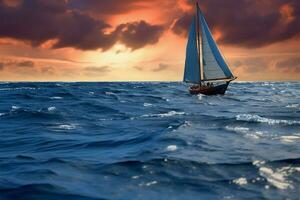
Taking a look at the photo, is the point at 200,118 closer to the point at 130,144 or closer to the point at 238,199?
the point at 130,144

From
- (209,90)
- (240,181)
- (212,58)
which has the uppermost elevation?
(212,58)

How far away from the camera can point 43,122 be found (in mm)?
32688

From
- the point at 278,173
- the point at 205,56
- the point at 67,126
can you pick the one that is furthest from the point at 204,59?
the point at 278,173

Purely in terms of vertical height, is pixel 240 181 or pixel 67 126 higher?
pixel 240 181

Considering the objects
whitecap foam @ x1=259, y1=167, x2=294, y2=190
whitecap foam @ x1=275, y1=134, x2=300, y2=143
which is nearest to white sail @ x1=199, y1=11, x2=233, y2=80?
whitecap foam @ x1=275, y1=134, x2=300, y2=143

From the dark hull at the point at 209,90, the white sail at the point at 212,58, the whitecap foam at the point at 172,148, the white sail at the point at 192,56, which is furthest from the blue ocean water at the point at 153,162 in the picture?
the white sail at the point at 192,56

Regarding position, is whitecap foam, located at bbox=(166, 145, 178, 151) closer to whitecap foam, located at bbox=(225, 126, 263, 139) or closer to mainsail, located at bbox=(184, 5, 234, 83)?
whitecap foam, located at bbox=(225, 126, 263, 139)

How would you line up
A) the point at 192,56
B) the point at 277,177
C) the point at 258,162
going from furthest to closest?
the point at 192,56 < the point at 258,162 < the point at 277,177

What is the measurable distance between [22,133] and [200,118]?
14.2m

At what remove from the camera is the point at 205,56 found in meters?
67.5

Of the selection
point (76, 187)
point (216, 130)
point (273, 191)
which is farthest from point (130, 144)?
point (273, 191)

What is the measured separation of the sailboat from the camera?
6712cm

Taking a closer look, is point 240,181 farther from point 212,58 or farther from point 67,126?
point 212,58

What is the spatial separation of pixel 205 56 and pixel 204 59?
583 millimetres
